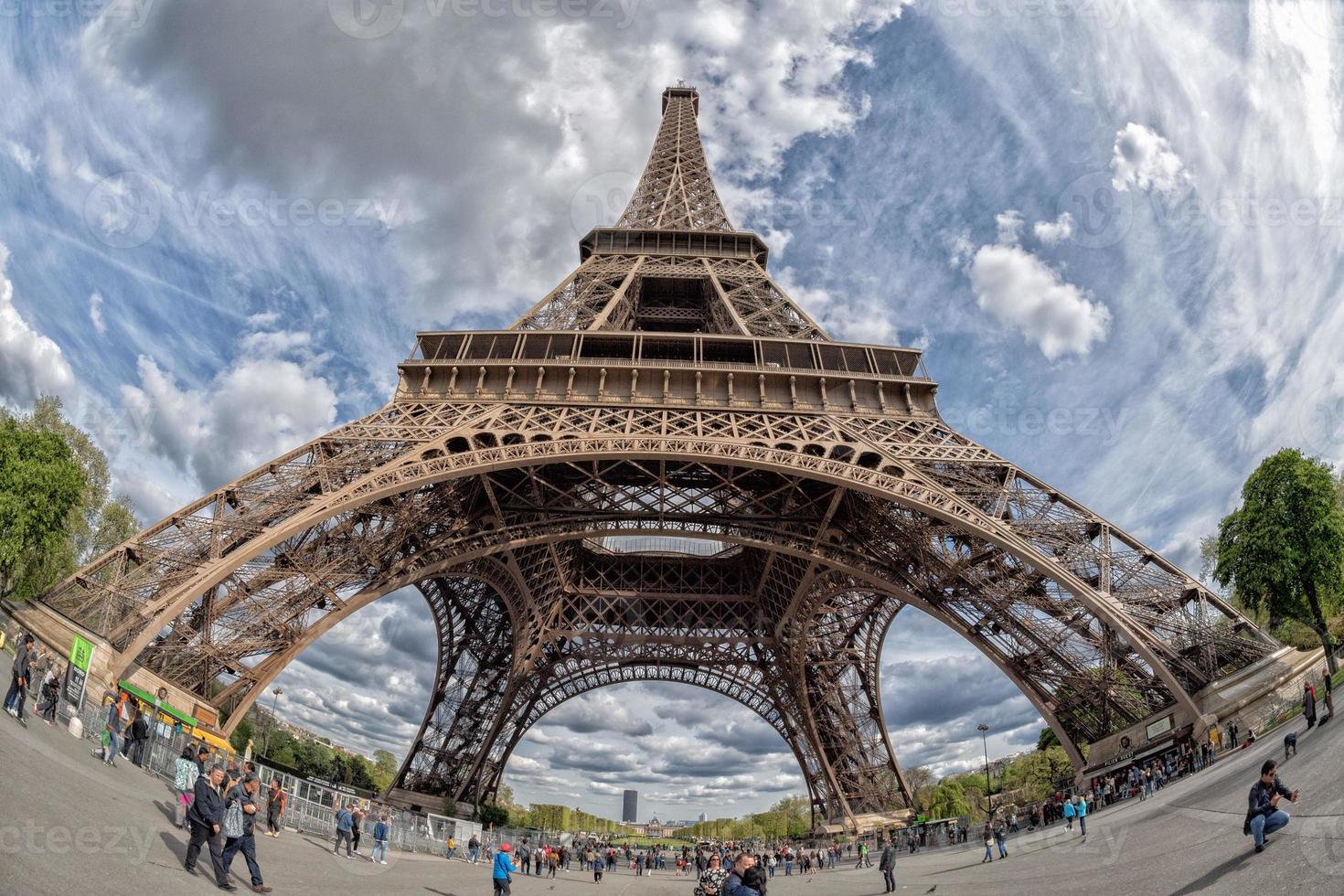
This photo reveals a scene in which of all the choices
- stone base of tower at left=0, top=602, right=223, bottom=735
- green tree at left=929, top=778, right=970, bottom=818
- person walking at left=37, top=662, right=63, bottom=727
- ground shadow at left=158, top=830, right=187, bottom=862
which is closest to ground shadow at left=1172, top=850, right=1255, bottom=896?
ground shadow at left=158, top=830, right=187, bottom=862

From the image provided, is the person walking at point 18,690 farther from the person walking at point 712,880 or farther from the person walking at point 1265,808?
the person walking at point 1265,808

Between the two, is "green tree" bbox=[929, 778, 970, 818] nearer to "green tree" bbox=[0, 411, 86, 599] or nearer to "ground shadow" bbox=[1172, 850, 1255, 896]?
"ground shadow" bbox=[1172, 850, 1255, 896]

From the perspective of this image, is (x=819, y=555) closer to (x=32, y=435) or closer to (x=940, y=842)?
(x=940, y=842)

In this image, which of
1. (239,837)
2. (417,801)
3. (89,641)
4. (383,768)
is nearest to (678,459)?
(89,641)

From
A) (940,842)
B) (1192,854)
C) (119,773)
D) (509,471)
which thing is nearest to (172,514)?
(119,773)

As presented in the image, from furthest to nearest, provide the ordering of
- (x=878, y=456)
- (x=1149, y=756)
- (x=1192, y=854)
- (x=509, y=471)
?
(x=509, y=471), (x=878, y=456), (x=1149, y=756), (x=1192, y=854)
